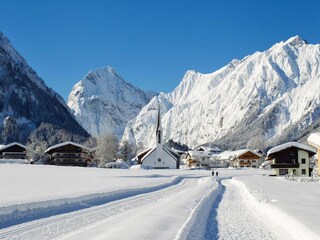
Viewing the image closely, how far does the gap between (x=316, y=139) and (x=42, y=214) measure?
1736 inches

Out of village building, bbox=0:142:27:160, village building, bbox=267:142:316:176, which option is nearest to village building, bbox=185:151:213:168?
village building, bbox=0:142:27:160

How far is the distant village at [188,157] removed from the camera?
269 feet

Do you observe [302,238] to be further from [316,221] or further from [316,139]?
[316,139]

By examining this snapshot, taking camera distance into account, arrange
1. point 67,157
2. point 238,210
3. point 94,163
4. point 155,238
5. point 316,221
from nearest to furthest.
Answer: point 155,238
point 316,221
point 238,210
point 67,157
point 94,163

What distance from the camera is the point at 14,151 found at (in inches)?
5059

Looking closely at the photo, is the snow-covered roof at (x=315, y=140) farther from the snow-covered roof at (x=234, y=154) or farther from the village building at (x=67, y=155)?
the snow-covered roof at (x=234, y=154)

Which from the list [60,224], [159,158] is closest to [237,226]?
[60,224]

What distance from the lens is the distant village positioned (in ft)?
269

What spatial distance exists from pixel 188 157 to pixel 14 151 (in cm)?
6640

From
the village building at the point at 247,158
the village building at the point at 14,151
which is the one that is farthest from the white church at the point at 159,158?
the village building at the point at 247,158

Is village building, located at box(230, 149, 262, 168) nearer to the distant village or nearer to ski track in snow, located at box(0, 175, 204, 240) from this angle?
the distant village

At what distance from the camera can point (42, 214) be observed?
62.5ft

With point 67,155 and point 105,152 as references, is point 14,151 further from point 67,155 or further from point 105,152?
point 105,152

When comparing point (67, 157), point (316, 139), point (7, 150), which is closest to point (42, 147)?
point (7, 150)
